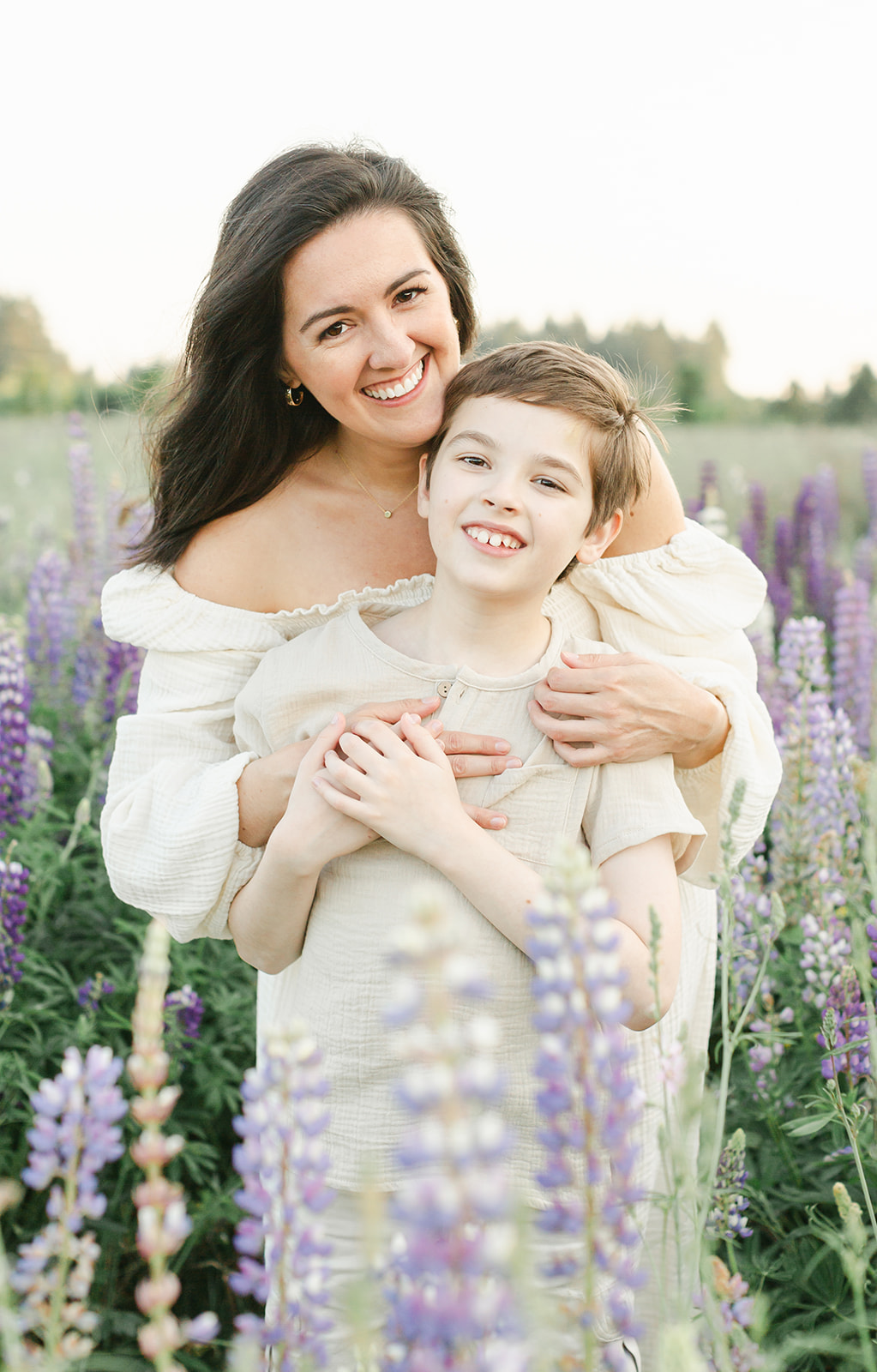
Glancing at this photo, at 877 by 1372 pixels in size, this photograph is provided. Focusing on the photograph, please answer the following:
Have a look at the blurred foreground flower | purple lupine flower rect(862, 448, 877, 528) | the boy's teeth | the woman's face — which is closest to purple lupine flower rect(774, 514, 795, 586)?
purple lupine flower rect(862, 448, 877, 528)

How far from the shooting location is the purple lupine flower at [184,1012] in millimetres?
2742

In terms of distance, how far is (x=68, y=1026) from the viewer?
2867mm

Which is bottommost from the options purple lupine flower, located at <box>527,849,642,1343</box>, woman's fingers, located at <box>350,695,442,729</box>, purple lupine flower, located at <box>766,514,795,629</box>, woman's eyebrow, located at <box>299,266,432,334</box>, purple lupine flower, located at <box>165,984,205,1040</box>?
purple lupine flower, located at <box>165,984,205,1040</box>

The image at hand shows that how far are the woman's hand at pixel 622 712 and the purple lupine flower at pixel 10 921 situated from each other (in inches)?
52.4

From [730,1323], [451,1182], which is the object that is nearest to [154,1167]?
[451,1182]

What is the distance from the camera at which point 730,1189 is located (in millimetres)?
1892

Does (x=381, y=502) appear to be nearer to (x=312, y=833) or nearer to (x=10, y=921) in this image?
(x=312, y=833)

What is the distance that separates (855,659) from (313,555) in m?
2.83

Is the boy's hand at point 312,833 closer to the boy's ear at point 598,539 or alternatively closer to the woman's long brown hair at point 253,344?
the boy's ear at point 598,539

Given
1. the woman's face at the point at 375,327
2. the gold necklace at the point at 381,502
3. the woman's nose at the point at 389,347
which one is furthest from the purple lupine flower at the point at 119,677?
the woman's nose at the point at 389,347

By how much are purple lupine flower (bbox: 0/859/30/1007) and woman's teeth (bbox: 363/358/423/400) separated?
134cm

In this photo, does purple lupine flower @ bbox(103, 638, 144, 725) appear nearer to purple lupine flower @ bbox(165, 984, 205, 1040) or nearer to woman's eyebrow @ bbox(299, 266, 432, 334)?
purple lupine flower @ bbox(165, 984, 205, 1040)

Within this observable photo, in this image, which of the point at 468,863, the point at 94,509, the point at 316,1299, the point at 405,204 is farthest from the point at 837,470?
the point at 316,1299

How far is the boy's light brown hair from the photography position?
209cm
